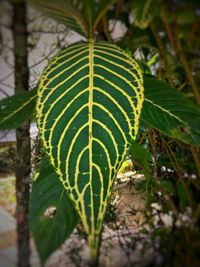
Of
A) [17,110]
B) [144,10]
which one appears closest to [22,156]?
[17,110]

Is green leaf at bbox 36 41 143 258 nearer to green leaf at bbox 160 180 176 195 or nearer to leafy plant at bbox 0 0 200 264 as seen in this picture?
leafy plant at bbox 0 0 200 264

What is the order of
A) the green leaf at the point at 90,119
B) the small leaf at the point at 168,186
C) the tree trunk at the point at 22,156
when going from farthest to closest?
the small leaf at the point at 168,186 → the tree trunk at the point at 22,156 → the green leaf at the point at 90,119

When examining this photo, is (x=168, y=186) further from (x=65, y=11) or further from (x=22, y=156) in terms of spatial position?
(x=65, y=11)

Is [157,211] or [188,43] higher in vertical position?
[188,43]

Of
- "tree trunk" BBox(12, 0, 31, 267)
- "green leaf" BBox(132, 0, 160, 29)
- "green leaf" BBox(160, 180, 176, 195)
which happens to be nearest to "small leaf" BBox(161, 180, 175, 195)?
"green leaf" BBox(160, 180, 176, 195)

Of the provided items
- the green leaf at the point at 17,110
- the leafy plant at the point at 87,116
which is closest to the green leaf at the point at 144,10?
the leafy plant at the point at 87,116

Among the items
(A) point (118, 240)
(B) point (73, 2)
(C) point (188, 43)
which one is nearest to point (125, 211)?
(A) point (118, 240)

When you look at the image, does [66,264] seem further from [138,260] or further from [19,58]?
[19,58]

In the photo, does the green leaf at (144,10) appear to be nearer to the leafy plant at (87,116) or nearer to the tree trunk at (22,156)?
the leafy plant at (87,116)
